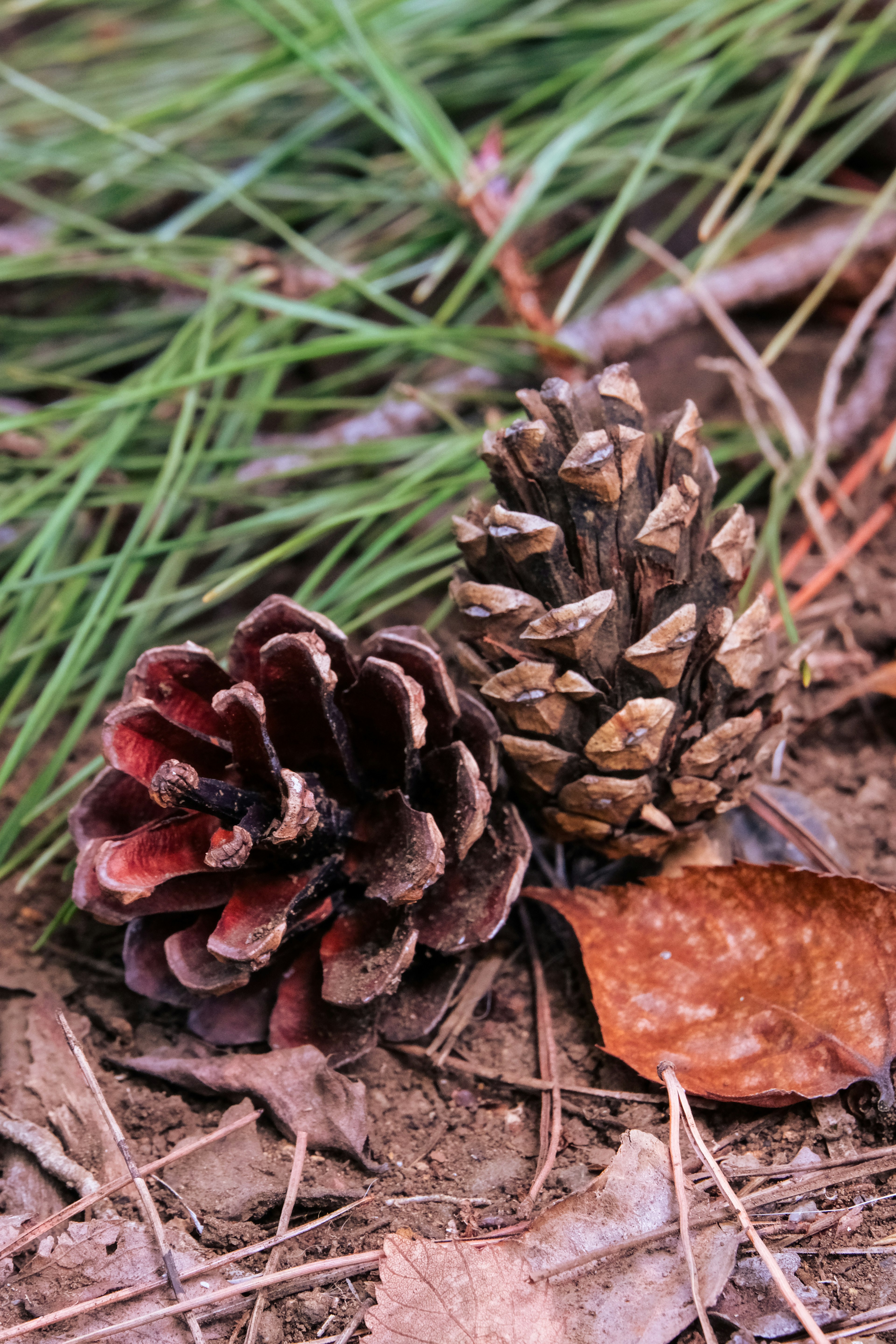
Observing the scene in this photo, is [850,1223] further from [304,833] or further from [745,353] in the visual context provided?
[745,353]

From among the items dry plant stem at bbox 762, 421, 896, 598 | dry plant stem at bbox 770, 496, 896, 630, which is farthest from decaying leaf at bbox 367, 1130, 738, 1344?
dry plant stem at bbox 762, 421, 896, 598

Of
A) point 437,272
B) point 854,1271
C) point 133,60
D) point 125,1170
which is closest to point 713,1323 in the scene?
point 854,1271

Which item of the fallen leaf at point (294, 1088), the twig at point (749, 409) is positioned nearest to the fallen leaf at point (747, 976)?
the fallen leaf at point (294, 1088)

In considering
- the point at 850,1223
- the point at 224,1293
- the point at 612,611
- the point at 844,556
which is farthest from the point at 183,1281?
the point at 844,556

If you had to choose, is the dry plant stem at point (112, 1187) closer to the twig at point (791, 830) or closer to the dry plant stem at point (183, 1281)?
the dry plant stem at point (183, 1281)

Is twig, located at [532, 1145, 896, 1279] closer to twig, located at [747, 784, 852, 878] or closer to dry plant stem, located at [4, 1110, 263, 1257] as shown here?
dry plant stem, located at [4, 1110, 263, 1257]

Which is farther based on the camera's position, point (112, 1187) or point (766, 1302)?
point (112, 1187)

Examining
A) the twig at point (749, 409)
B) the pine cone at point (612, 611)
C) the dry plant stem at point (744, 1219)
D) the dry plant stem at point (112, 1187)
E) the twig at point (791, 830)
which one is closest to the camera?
the dry plant stem at point (744, 1219)
